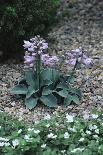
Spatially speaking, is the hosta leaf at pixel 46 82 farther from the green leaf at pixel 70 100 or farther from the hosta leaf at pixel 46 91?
the green leaf at pixel 70 100

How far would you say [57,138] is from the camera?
4746 mm

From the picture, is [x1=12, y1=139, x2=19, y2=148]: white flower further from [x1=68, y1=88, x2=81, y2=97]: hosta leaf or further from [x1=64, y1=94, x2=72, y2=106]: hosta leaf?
[x1=68, y1=88, x2=81, y2=97]: hosta leaf

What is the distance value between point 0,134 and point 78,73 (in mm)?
1914

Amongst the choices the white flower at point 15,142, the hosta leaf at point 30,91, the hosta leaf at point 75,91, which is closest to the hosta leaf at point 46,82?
the hosta leaf at point 30,91

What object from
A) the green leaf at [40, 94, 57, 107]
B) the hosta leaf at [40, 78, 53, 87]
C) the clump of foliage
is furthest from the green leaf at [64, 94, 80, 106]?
the clump of foliage

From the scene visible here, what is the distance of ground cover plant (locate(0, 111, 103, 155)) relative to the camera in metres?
4.48

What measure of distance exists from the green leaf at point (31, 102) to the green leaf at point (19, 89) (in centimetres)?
11

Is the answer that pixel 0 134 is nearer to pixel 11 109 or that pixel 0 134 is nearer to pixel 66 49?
pixel 11 109

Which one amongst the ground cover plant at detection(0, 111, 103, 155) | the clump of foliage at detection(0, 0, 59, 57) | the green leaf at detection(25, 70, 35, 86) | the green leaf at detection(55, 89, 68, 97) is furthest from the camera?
the clump of foliage at detection(0, 0, 59, 57)

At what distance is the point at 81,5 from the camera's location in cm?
890

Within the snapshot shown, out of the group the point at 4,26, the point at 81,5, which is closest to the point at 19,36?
the point at 4,26

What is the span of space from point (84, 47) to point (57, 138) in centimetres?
278

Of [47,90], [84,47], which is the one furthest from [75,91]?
[84,47]

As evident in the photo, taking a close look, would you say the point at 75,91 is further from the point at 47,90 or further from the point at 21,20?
the point at 21,20
